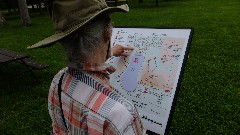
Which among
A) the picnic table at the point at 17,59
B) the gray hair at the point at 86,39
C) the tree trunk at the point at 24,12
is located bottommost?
the tree trunk at the point at 24,12

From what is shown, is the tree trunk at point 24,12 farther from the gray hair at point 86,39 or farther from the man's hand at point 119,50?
the gray hair at point 86,39

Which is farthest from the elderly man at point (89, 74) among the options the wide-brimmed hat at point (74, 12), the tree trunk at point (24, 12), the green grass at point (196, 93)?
the tree trunk at point (24, 12)

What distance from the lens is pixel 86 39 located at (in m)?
1.67

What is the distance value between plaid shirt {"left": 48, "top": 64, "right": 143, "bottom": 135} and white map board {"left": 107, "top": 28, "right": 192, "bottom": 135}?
0.83 metres

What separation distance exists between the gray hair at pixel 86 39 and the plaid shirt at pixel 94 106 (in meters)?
0.07

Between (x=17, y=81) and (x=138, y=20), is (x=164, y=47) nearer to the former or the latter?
(x=17, y=81)

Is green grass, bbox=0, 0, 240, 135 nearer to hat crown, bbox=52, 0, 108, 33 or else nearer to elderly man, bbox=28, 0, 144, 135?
elderly man, bbox=28, 0, 144, 135

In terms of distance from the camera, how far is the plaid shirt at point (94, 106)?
1.58 metres

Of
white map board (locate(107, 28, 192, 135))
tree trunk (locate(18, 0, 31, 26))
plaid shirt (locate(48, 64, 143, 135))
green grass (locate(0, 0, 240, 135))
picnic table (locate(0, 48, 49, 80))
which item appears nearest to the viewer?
plaid shirt (locate(48, 64, 143, 135))

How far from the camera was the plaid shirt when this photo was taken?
1578 millimetres

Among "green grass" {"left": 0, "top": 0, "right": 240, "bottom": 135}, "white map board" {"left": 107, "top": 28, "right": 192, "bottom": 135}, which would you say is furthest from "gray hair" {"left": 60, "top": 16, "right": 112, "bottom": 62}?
"green grass" {"left": 0, "top": 0, "right": 240, "bottom": 135}

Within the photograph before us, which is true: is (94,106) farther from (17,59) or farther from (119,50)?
(17,59)

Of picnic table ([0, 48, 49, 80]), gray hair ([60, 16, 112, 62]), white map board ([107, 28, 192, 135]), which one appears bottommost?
picnic table ([0, 48, 49, 80])

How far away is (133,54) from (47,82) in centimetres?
435
